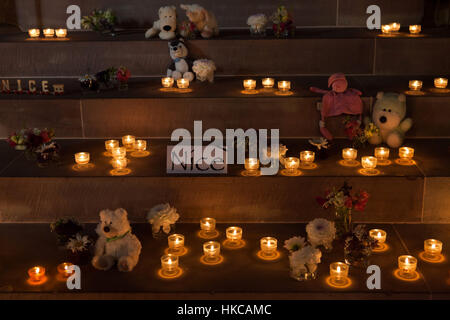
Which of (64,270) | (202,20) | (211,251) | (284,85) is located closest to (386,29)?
(284,85)

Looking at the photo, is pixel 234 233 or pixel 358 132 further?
pixel 358 132

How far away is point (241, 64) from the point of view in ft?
14.9

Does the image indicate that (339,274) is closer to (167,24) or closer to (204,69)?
(204,69)

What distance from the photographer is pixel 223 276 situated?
9.03 feet

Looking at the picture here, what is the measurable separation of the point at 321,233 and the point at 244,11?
3248 millimetres

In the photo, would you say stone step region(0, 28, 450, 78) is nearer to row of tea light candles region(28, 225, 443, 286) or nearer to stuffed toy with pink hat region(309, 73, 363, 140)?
stuffed toy with pink hat region(309, 73, 363, 140)

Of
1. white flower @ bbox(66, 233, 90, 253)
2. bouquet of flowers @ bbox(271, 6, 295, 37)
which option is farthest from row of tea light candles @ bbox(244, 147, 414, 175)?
bouquet of flowers @ bbox(271, 6, 295, 37)

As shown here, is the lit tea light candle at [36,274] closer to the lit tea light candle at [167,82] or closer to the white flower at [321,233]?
the white flower at [321,233]

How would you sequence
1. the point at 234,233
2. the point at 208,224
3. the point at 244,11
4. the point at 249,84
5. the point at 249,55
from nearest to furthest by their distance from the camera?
1. the point at 234,233
2. the point at 208,224
3. the point at 249,84
4. the point at 249,55
5. the point at 244,11

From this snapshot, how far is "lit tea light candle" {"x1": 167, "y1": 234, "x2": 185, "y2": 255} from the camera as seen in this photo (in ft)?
9.72

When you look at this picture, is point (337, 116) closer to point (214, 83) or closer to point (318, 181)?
point (318, 181)

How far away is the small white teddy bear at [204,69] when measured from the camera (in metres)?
4.20

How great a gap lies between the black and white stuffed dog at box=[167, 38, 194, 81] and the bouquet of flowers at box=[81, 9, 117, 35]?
925 mm
